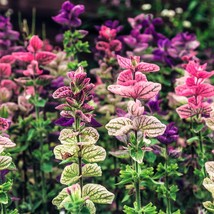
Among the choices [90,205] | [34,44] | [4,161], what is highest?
[34,44]

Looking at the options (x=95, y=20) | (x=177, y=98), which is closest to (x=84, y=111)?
(x=177, y=98)

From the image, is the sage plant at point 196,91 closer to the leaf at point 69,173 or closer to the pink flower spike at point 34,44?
the leaf at point 69,173

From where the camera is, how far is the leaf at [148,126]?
141 centimetres

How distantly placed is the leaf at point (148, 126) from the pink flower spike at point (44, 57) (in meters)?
0.56

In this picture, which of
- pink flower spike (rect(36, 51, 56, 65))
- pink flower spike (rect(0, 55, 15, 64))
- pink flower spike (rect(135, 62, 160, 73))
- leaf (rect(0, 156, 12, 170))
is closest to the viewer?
leaf (rect(0, 156, 12, 170))

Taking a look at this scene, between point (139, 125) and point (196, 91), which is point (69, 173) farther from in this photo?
point (196, 91)

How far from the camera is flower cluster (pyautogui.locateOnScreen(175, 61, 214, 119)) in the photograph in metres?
1.55

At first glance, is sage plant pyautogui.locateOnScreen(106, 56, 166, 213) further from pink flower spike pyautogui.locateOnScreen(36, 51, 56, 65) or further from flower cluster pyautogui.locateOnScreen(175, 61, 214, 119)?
pink flower spike pyautogui.locateOnScreen(36, 51, 56, 65)

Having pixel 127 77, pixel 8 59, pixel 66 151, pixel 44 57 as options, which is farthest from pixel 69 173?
pixel 8 59

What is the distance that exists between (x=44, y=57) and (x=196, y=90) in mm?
561

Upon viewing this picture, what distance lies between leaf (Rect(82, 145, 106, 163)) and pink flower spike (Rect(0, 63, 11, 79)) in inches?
25.6

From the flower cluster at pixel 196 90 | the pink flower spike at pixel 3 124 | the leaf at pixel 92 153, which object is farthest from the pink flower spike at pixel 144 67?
the pink flower spike at pixel 3 124

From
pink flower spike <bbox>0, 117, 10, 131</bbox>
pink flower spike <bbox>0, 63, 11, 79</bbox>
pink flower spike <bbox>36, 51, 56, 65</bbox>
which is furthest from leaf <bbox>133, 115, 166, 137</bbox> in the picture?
pink flower spike <bbox>0, 63, 11, 79</bbox>

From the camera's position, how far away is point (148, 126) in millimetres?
1416
